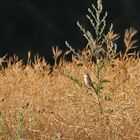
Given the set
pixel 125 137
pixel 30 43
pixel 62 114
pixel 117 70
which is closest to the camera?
pixel 125 137

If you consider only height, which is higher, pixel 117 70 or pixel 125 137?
pixel 117 70

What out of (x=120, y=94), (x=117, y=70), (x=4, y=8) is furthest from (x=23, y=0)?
(x=120, y=94)

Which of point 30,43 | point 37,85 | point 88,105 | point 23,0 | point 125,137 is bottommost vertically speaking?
point 125,137

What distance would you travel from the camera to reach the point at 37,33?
407 inches

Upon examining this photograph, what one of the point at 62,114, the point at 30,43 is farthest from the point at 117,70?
the point at 30,43

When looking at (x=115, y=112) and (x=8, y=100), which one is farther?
(x=8, y=100)

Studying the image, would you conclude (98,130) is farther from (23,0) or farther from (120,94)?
(23,0)

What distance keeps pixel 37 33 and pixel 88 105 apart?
628 centimetres

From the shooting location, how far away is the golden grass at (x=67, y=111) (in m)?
3.95

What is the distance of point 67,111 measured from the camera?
4160 mm

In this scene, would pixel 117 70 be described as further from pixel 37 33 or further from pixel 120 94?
pixel 37 33

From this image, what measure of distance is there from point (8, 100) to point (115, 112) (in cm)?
75

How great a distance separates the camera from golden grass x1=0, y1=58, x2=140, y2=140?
3949mm

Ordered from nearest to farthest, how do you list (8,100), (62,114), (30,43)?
(62,114) → (8,100) → (30,43)
